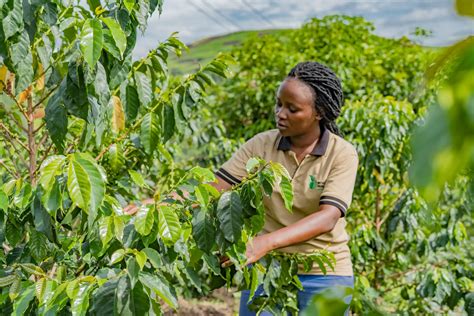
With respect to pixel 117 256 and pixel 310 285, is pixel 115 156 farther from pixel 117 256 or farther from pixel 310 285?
pixel 117 256

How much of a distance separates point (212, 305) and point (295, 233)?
11.6 feet

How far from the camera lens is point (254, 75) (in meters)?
6.40

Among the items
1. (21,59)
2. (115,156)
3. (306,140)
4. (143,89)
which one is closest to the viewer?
(21,59)

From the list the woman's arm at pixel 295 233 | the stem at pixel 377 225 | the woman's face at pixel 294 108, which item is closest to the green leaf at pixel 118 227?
the woman's arm at pixel 295 233

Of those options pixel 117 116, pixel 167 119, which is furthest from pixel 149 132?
pixel 117 116

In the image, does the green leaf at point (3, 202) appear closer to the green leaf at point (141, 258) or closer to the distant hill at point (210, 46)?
the green leaf at point (141, 258)

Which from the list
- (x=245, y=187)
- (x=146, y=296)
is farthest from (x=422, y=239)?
(x=146, y=296)

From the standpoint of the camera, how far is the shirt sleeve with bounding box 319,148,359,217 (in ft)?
8.55

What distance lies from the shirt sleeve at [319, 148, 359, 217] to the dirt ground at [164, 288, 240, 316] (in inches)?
106

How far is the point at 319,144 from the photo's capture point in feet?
9.34

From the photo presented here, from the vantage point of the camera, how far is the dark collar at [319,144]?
281 centimetres

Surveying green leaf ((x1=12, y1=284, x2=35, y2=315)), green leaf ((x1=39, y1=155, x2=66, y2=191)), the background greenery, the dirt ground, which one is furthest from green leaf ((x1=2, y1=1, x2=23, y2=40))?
the dirt ground

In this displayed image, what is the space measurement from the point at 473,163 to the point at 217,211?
58.5 inches

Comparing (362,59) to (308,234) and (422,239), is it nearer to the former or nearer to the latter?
(422,239)
